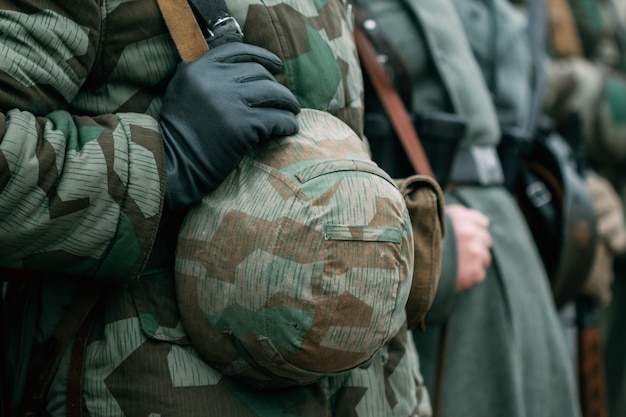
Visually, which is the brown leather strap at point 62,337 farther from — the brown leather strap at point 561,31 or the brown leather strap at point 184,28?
the brown leather strap at point 561,31

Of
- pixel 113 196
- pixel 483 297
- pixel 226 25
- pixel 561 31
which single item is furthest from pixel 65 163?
pixel 561 31

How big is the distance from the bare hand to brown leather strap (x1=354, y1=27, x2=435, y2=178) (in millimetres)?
133

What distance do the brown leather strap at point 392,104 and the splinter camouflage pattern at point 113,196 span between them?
21.0 inches

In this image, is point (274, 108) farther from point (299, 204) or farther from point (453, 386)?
point (453, 386)

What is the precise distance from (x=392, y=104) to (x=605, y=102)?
1.67 m

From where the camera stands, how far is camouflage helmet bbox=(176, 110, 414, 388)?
1110mm

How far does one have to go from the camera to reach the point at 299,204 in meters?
1.12

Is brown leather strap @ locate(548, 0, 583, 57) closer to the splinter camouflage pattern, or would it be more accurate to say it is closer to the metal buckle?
the splinter camouflage pattern

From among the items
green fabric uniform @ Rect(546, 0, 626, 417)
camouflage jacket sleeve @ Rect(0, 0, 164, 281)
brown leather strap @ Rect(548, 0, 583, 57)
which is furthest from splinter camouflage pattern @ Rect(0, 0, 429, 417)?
brown leather strap @ Rect(548, 0, 583, 57)

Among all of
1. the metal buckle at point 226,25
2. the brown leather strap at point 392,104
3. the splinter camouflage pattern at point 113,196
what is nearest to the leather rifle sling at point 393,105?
the brown leather strap at point 392,104

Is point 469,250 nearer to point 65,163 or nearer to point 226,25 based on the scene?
point 226,25

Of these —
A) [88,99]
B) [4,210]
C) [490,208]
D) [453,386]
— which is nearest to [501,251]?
[490,208]

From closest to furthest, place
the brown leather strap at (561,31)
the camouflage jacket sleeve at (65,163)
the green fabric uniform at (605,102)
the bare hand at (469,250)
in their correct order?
the camouflage jacket sleeve at (65,163), the bare hand at (469,250), the green fabric uniform at (605,102), the brown leather strap at (561,31)

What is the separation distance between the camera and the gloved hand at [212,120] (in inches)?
45.0
